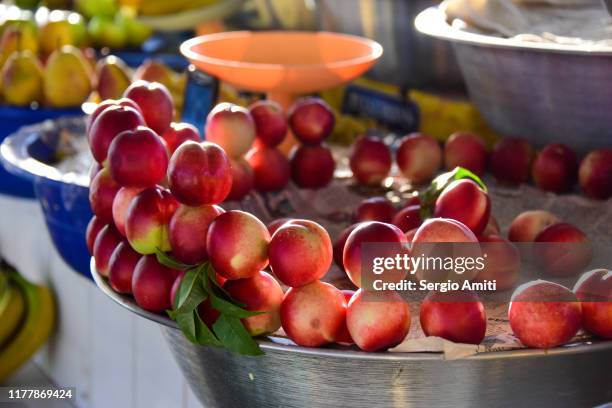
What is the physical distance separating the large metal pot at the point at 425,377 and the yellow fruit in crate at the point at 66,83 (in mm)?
1049

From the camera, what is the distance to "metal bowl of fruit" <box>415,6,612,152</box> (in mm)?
990

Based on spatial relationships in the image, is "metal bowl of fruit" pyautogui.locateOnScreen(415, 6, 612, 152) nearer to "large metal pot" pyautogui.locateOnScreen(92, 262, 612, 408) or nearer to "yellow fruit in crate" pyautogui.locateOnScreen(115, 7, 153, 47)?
"large metal pot" pyautogui.locateOnScreen(92, 262, 612, 408)

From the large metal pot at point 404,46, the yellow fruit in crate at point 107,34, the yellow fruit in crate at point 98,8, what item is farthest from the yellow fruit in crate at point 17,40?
the large metal pot at point 404,46

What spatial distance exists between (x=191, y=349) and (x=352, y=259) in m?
0.17

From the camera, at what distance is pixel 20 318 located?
1.72m

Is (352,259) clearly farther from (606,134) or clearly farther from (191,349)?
(606,134)

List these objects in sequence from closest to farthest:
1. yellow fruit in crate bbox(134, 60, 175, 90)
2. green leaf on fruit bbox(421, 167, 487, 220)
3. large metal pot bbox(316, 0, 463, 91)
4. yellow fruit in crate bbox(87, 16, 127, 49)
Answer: green leaf on fruit bbox(421, 167, 487, 220), large metal pot bbox(316, 0, 463, 91), yellow fruit in crate bbox(134, 60, 175, 90), yellow fruit in crate bbox(87, 16, 127, 49)

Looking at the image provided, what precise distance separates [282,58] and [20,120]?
53 centimetres

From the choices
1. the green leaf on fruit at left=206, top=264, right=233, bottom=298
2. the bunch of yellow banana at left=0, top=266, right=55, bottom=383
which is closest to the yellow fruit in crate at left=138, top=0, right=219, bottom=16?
the bunch of yellow banana at left=0, top=266, right=55, bottom=383

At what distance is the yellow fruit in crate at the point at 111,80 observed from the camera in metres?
1.67

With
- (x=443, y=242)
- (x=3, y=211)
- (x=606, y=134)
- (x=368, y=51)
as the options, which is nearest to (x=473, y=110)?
(x=368, y=51)

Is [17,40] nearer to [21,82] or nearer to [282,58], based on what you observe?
[21,82]

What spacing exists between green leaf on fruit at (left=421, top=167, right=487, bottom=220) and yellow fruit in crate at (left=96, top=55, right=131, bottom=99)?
34.9 inches

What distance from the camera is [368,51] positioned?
55.8 inches
